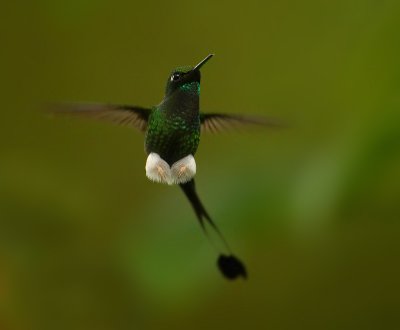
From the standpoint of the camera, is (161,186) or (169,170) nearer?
(169,170)

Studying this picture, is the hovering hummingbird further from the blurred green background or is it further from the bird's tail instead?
the blurred green background

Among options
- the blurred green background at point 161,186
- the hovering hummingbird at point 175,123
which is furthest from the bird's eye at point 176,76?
the blurred green background at point 161,186

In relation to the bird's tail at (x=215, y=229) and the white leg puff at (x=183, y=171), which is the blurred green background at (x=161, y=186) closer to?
the bird's tail at (x=215, y=229)

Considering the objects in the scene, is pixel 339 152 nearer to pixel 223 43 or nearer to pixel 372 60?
pixel 372 60

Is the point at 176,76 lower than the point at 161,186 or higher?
lower

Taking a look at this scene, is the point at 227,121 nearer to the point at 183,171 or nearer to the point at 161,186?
the point at 183,171

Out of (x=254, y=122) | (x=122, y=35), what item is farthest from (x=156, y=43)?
(x=254, y=122)

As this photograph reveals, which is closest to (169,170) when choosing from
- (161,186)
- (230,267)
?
(230,267)
